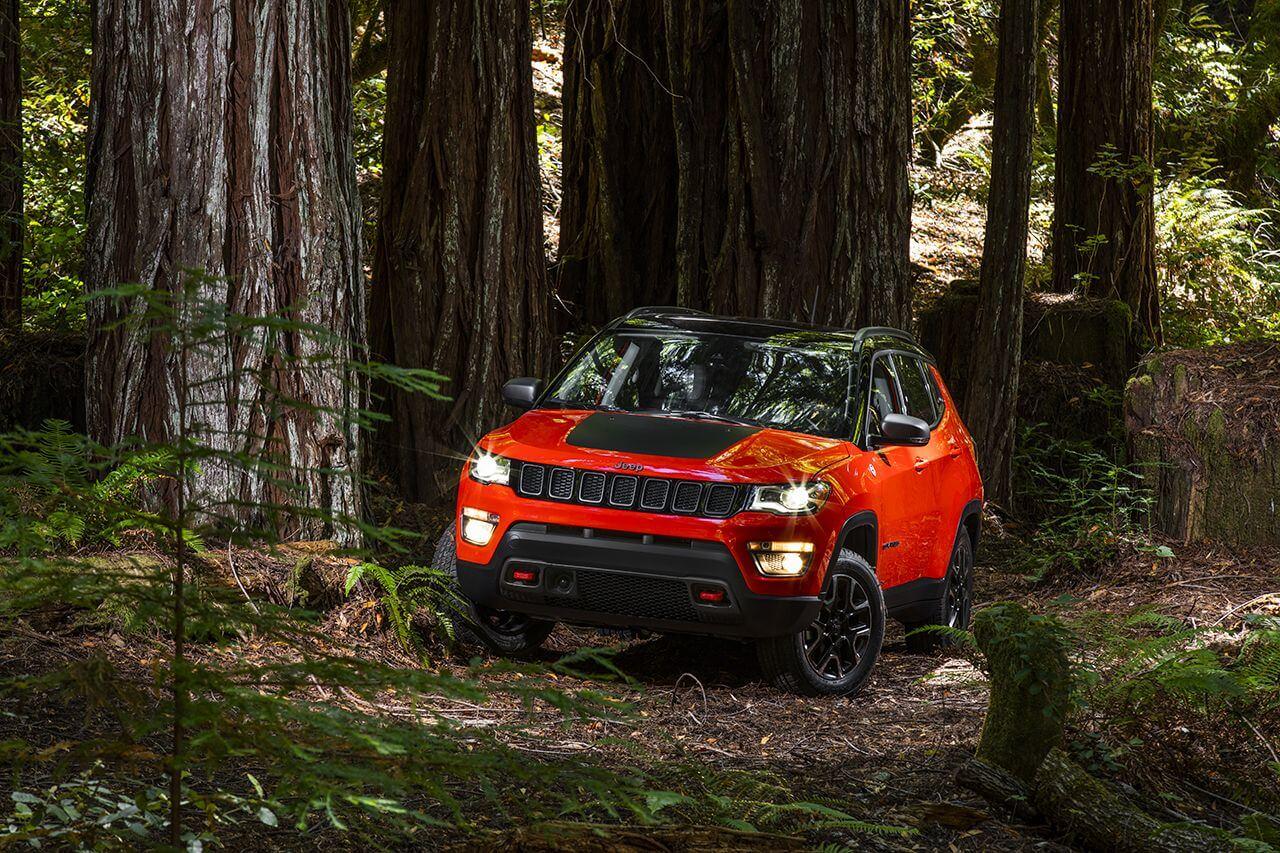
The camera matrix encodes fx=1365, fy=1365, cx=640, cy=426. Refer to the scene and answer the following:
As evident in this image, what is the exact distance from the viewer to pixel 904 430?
7340mm

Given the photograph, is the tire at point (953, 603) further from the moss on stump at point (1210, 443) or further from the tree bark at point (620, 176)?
the tree bark at point (620, 176)

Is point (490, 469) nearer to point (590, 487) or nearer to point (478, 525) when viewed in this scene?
point (478, 525)

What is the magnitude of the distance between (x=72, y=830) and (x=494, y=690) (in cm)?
124

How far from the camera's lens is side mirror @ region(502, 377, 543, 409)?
7.84m

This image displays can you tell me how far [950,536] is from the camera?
8633mm

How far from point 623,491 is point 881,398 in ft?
6.53

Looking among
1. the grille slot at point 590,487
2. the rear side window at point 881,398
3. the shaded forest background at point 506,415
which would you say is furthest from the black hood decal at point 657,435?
the shaded forest background at point 506,415

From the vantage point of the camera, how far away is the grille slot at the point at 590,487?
6.75 m

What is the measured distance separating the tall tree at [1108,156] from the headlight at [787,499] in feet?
30.1

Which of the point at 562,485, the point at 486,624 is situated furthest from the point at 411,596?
the point at 562,485

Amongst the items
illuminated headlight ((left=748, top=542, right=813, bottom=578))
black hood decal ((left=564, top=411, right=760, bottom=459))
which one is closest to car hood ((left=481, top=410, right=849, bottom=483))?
black hood decal ((left=564, top=411, right=760, bottom=459))

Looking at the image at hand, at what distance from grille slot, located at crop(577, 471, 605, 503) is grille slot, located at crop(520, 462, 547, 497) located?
8.2 inches

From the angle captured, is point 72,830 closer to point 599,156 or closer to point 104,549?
point 104,549

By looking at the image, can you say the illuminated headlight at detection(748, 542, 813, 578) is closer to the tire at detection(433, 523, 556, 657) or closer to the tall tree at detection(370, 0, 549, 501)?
the tire at detection(433, 523, 556, 657)
